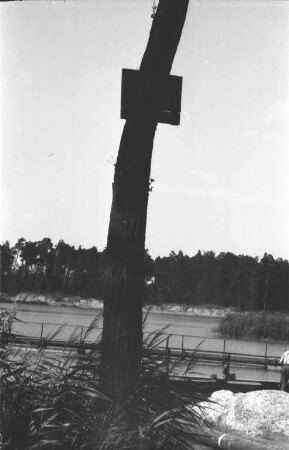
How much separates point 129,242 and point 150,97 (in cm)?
134

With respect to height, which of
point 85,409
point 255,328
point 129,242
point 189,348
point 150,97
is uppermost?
point 150,97

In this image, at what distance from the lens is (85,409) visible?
5070mm

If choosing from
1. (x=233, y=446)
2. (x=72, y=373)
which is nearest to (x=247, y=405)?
(x=233, y=446)

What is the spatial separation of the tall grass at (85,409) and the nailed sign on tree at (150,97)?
2094mm

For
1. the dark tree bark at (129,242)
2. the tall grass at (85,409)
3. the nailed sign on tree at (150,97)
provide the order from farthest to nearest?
the nailed sign on tree at (150,97), the dark tree bark at (129,242), the tall grass at (85,409)

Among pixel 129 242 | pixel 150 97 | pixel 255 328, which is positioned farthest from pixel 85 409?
pixel 255 328

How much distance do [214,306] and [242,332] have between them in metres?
80.7

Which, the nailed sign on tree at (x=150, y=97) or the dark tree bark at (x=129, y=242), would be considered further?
the nailed sign on tree at (x=150, y=97)

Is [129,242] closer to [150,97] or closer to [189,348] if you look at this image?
[150,97]

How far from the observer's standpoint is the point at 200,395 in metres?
5.51

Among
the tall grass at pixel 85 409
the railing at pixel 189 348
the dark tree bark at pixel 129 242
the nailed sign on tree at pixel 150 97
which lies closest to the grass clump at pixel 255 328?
the railing at pixel 189 348

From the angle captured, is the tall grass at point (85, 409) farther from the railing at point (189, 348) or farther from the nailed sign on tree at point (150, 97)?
the nailed sign on tree at point (150, 97)

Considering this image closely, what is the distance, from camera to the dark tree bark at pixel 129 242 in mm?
5578

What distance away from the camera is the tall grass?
478 cm
